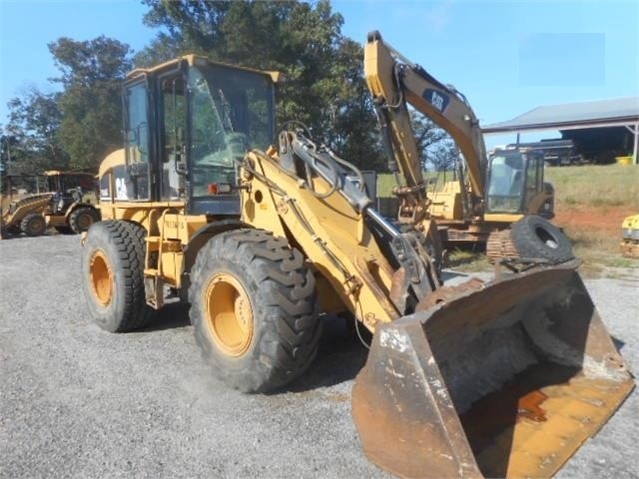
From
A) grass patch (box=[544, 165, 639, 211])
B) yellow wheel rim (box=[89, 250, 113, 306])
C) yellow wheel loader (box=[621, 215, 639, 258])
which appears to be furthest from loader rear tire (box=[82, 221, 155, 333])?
grass patch (box=[544, 165, 639, 211])

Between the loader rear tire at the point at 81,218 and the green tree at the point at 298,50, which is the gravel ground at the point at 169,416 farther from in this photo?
the green tree at the point at 298,50

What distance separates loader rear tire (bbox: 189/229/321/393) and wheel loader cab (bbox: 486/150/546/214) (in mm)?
9480

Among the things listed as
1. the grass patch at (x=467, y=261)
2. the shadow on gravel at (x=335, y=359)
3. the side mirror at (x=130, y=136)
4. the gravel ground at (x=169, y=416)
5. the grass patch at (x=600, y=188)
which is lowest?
the gravel ground at (x=169, y=416)

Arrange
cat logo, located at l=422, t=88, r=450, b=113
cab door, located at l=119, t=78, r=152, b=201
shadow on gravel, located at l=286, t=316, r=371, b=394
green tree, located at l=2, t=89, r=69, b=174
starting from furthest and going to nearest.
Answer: green tree, located at l=2, t=89, r=69, b=174 → cat logo, located at l=422, t=88, r=450, b=113 → cab door, located at l=119, t=78, r=152, b=201 → shadow on gravel, located at l=286, t=316, r=371, b=394

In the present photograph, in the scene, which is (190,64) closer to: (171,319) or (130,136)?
(130,136)

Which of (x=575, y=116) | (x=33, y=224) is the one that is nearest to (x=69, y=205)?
(x=33, y=224)

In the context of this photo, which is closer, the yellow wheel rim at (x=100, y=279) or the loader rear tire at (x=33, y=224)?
the yellow wheel rim at (x=100, y=279)

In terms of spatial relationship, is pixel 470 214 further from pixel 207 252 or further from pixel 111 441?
pixel 111 441

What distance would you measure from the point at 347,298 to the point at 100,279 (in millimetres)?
3649

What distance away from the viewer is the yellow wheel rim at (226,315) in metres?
3.96

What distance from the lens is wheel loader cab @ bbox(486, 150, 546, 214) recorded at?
1212 centimetres

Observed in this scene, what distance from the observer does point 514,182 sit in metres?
12.2

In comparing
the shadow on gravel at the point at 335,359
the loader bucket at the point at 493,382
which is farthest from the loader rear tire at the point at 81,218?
the loader bucket at the point at 493,382

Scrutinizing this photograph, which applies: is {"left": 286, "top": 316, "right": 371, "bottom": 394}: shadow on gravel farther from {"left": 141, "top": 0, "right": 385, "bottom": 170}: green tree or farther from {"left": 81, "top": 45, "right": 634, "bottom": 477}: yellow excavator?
{"left": 141, "top": 0, "right": 385, "bottom": 170}: green tree
